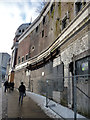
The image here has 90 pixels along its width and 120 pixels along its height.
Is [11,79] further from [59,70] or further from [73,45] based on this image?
[73,45]

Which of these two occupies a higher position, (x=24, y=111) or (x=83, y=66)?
(x=83, y=66)

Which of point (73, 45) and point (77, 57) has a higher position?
point (73, 45)

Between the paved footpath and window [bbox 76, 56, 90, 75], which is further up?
window [bbox 76, 56, 90, 75]

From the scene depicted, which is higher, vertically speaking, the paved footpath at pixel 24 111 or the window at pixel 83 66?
the window at pixel 83 66

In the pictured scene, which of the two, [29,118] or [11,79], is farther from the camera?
[11,79]

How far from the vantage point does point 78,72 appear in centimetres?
665

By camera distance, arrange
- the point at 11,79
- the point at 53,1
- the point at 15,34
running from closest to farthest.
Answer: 1. the point at 53,1
2. the point at 11,79
3. the point at 15,34

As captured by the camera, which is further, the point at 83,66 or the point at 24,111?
the point at 24,111

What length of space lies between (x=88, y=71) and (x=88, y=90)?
93cm

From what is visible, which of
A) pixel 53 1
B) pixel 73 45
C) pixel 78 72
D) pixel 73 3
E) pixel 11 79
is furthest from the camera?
pixel 11 79

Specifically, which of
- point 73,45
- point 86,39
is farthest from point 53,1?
point 86,39

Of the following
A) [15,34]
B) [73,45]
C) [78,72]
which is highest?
[15,34]

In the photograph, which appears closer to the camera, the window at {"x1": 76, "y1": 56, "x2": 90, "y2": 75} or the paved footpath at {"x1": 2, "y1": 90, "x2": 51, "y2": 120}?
the paved footpath at {"x1": 2, "y1": 90, "x2": 51, "y2": 120}

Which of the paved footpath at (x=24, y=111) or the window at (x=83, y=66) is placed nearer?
the paved footpath at (x=24, y=111)
